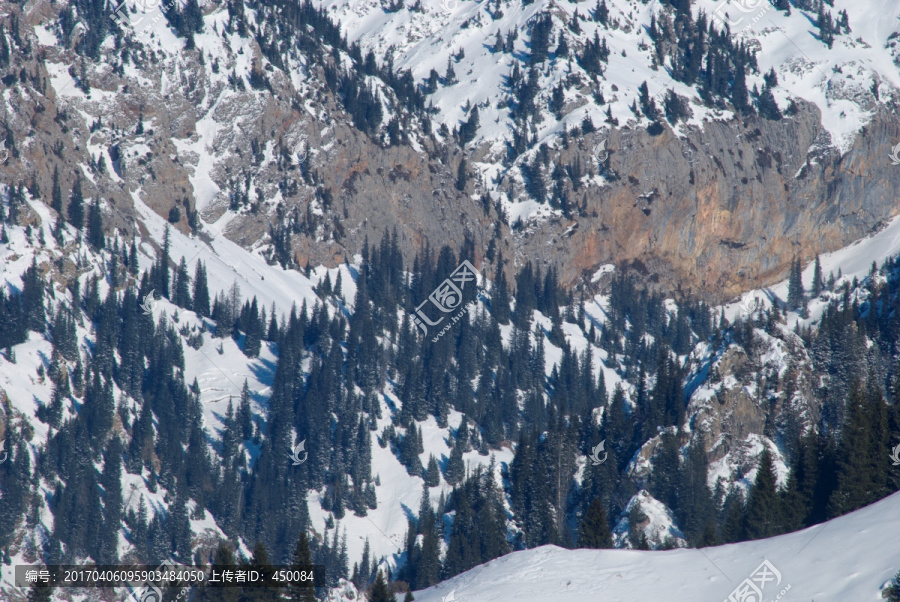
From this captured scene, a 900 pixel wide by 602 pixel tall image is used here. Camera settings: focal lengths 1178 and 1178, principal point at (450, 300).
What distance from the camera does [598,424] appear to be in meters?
136

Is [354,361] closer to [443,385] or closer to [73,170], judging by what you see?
[443,385]

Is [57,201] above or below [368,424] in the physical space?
above

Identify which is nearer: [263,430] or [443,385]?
[263,430]

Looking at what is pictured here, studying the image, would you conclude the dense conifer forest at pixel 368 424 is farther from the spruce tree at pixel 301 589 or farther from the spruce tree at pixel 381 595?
the spruce tree at pixel 301 589

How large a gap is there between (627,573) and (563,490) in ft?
193

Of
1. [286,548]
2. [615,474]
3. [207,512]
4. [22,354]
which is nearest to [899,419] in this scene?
[615,474]
